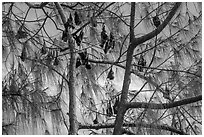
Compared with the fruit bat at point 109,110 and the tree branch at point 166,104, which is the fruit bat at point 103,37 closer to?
the fruit bat at point 109,110

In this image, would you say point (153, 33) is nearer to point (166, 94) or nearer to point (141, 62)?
point (166, 94)

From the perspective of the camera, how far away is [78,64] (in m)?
2.77

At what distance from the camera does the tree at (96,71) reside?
7.65ft

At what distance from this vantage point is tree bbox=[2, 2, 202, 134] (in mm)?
2332

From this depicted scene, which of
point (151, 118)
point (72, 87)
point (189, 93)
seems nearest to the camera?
point (151, 118)

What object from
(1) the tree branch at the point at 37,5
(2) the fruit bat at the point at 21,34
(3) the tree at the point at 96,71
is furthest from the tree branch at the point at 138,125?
(1) the tree branch at the point at 37,5

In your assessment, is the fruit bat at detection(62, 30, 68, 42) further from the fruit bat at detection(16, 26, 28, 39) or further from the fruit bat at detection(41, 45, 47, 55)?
the fruit bat at detection(16, 26, 28, 39)

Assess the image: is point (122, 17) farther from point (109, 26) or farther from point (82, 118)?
point (82, 118)

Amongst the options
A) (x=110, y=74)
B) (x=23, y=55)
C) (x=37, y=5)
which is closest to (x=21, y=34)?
(x=23, y=55)

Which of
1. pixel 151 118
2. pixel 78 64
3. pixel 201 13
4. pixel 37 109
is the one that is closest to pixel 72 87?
pixel 78 64

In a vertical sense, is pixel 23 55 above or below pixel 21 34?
below

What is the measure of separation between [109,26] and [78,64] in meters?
0.32

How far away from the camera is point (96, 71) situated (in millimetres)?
3094

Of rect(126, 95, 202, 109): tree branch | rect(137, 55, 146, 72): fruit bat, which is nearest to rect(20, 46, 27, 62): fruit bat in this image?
rect(126, 95, 202, 109): tree branch
